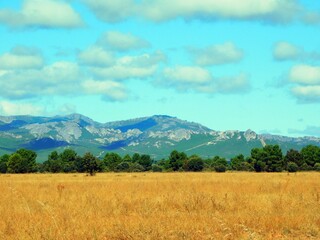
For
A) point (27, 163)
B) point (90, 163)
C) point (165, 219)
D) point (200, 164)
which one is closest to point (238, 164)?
point (200, 164)

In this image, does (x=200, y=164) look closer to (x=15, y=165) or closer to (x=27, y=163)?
(x=27, y=163)

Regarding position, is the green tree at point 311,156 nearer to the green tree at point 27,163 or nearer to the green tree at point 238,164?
the green tree at point 238,164

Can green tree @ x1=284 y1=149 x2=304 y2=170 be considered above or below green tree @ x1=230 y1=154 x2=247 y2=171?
above

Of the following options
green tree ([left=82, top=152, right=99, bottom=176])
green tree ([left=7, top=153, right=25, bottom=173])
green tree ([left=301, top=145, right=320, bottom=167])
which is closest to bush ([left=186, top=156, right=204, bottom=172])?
green tree ([left=301, top=145, right=320, bottom=167])

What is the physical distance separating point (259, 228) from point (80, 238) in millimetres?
4521

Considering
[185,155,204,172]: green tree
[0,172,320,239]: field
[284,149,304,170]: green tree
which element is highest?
[284,149,304,170]: green tree

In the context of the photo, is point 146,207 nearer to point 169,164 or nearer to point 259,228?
point 259,228

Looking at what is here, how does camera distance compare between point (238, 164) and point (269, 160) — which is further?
point (238, 164)

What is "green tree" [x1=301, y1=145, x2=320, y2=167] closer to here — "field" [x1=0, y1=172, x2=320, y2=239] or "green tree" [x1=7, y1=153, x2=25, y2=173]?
"green tree" [x1=7, y1=153, x2=25, y2=173]

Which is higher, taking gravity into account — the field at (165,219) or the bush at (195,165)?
the bush at (195,165)

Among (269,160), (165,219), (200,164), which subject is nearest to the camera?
(165,219)

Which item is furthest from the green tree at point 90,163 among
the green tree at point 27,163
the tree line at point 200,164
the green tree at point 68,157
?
the green tree at point 68,157

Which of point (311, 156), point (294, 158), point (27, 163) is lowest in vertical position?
point (27, 163)

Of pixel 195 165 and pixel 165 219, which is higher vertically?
pixel 195 165
